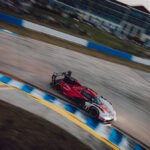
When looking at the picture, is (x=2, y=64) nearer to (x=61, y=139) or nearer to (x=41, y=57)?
(x=41, y=57)

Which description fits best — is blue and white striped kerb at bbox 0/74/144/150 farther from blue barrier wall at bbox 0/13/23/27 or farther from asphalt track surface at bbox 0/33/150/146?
blue barrier wall at bbox 0/13/23/27

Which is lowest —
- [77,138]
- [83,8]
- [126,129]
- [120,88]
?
[83,8]

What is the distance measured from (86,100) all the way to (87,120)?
3.47 feet

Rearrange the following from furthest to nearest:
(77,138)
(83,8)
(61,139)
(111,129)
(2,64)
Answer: (83,8) < (2,64) < (111,129) < (77,138) < (61,139)

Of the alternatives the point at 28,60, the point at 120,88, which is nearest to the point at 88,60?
the point at 120,88

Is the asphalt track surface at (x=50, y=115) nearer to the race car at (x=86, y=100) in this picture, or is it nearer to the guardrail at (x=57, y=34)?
the race car at (x=86, y=100)

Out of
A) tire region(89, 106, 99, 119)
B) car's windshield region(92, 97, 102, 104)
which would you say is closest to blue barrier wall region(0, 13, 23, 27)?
car's windshield region(92, 97, 102, 104)

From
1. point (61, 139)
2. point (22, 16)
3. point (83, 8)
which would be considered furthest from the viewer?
point (83, 8)

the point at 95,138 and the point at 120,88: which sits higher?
the point at 95,138

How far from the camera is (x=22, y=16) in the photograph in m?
31.5

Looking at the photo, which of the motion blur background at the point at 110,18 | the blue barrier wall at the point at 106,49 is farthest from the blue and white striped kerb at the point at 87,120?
the motion blur background at the point at 110,18

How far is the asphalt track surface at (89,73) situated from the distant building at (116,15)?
24345 millimetres

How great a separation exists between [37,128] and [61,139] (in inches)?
36.3

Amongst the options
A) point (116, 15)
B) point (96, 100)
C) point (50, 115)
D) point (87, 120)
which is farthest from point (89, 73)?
point (116, 15)
